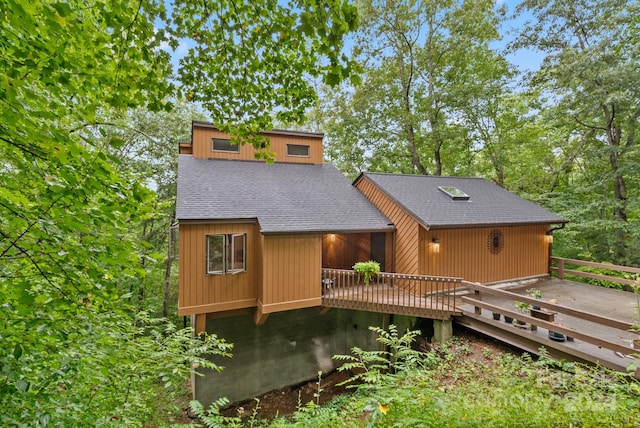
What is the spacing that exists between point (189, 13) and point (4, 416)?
3560 millimetres

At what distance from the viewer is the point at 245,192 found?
7.90 meters

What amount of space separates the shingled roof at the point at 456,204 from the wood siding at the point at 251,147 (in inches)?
91.0

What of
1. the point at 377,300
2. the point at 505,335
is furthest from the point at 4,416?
the point at 505,335

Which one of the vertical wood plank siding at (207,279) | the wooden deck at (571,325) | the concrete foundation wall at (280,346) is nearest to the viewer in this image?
the wooden deck at (571,325)

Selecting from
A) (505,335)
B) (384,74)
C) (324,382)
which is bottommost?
(324,382)

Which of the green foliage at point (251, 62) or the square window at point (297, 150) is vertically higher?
the square window at point (297, 150)

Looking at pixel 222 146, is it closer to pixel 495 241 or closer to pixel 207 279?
pixel 207 279

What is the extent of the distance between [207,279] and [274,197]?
2.90 m

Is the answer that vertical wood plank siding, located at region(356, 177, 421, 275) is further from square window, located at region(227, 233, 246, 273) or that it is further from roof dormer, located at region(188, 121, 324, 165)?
square window, located at region(227, 233, 246, 273)

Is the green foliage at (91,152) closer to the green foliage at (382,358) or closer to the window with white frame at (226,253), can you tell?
the green foliage at (382,358)

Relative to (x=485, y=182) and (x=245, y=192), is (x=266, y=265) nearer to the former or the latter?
(x=245, y=192)

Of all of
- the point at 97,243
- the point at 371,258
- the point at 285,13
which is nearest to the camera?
the point at 97,243

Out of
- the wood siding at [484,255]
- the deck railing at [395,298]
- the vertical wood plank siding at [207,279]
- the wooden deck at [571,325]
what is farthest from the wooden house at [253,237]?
the wooden deck at [571,325]

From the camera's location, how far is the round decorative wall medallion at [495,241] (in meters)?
8.73
